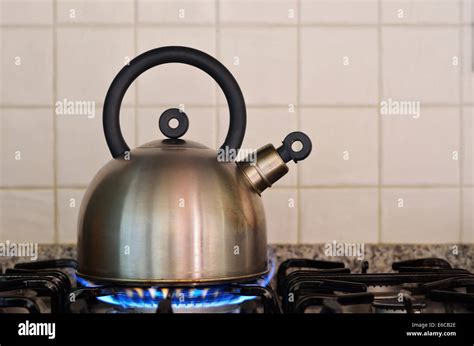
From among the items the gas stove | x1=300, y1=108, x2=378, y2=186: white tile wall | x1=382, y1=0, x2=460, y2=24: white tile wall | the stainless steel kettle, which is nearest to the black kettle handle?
the stainless steel kettle

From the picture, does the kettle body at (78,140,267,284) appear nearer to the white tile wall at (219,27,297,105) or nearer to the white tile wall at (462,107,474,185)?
the white tile wall at (219,27,297,105)

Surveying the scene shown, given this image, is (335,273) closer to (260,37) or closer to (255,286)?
(255,286)

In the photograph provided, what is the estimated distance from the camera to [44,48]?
1.08 meters

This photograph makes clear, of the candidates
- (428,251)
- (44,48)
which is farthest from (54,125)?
(428,251)

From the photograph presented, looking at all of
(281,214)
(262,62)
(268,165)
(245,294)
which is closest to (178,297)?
(245,294)

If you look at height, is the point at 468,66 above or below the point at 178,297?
above

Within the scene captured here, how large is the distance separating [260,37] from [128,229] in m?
0.47

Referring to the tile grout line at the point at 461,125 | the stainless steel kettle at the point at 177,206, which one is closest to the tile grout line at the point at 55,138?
the stainless steel kettle at the point at 177,206

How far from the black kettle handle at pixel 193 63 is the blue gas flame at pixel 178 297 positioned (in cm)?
18

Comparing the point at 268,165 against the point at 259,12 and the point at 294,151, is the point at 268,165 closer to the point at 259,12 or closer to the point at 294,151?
the point at 294,151

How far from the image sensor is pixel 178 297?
28.8 inches

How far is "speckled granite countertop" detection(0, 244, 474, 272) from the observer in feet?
3.49

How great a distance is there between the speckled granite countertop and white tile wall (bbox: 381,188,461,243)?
1cm

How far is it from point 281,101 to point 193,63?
0.28 metres
